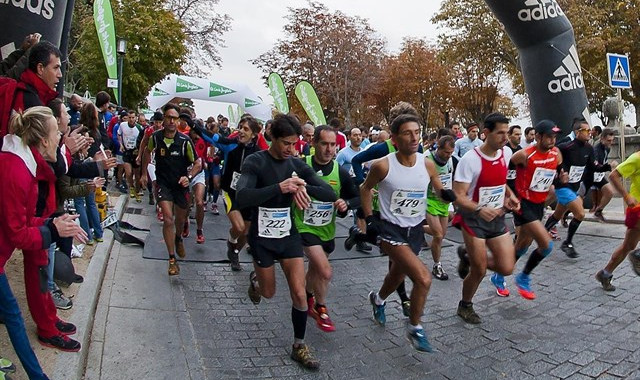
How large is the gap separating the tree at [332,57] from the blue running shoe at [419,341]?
34.9 meters

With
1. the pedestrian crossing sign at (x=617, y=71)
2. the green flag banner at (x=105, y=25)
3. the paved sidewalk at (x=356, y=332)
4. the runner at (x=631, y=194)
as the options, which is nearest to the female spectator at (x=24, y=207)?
the paved sidewalk at (x=356, y=332)

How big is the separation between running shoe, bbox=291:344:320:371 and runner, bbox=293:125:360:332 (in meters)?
0.63

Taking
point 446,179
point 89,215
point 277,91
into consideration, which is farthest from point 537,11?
point 277,91

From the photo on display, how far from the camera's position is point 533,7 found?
32.9 ft

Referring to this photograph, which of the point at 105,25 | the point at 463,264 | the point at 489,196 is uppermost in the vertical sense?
the point at 105,25

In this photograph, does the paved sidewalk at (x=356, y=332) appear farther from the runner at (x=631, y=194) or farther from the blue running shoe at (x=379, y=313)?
the runner at (x=631, y=194)

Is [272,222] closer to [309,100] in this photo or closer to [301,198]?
[301,198]

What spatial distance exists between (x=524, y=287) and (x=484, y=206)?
1296 millimetres

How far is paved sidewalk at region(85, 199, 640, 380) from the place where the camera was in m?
3.93

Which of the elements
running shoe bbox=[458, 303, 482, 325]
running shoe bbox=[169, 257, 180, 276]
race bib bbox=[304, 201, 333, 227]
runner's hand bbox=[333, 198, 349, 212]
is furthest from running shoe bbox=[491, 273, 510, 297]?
running shoe bbox=[169, 257, 180, 276]

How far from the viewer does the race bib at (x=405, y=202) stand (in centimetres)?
452

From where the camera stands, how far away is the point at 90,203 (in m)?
6.81

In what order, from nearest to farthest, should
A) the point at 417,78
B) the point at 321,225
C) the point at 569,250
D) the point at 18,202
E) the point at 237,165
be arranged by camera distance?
the point at 18,202 → the point at 321,225 → the point at 237,165 → the point at 569,250 → the point at 417,78

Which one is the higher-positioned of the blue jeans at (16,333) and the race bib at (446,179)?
the race bib at (446,179)
